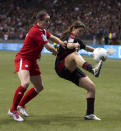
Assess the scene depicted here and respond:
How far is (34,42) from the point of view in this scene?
6109 millimetres

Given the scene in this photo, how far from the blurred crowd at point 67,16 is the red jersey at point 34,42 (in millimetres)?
21998

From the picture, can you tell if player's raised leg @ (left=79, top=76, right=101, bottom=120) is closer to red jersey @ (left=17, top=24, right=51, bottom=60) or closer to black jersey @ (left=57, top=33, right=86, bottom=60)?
black jersey @ (left=57, top=33, right=86, bottom=60)

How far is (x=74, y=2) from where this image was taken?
133ft

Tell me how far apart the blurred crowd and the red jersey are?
21998 mm

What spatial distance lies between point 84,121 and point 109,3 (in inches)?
1261

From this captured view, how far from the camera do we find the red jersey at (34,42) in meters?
6.03

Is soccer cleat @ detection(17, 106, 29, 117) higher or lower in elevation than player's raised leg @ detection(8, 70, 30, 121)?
lower

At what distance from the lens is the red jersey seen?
6.03 m

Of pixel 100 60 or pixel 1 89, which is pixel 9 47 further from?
pixel 100 60

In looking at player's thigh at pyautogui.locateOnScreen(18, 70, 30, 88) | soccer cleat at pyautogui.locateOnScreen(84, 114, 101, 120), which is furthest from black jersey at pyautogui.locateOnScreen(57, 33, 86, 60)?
soccer cleat at pyautogui.locateOnScreen(84, 114, 101, 120)

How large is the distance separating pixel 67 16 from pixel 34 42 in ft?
106

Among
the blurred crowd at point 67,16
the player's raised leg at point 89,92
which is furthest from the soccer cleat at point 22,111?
the blurred crowd at point 67,16

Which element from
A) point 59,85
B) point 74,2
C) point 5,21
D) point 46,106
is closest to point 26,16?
point 5,21

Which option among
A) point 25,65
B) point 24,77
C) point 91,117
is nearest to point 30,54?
point 25,65
